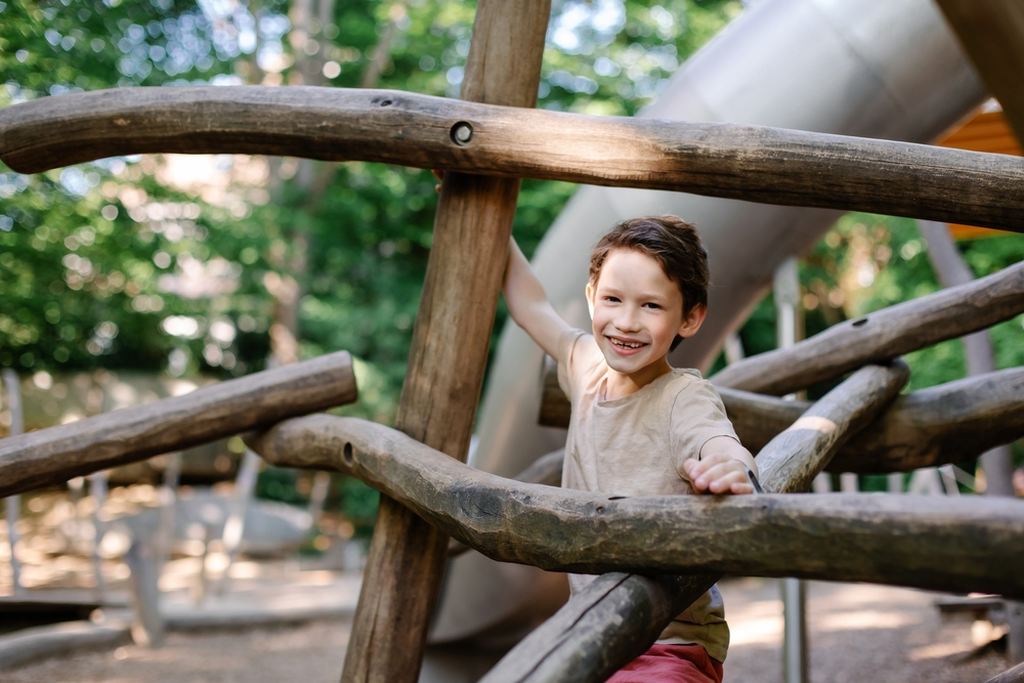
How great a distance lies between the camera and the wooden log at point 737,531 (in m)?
1.23

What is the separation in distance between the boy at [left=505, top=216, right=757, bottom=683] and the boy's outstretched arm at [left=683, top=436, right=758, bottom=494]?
131mm

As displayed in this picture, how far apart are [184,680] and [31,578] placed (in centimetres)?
323

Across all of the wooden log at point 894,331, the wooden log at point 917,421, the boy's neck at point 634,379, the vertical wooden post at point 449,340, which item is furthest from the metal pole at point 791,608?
the boy's neck at point 634,379

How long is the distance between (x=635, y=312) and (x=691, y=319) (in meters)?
0.15

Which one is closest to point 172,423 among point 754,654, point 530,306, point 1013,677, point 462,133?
point 530,306

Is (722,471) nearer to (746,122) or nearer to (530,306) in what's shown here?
(530,306)

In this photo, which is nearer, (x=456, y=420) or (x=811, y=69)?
(x=456, y=420)

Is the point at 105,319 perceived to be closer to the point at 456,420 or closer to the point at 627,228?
the point at 456,420

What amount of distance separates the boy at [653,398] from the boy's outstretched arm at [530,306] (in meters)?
0.34

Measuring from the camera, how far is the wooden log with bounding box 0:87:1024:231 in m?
1.92

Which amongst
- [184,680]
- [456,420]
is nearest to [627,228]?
[456,420]

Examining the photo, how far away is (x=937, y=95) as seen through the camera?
343 cm

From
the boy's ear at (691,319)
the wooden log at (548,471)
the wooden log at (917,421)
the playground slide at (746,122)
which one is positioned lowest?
the boy's ear at (691,319)

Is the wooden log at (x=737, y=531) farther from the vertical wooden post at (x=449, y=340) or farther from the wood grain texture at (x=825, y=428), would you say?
the vertical wooden post at (x=449, y=340)
